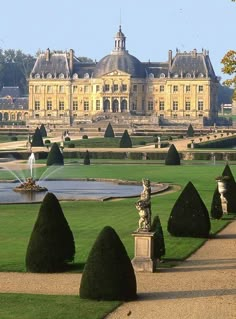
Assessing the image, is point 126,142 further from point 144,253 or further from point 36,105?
point 36,105

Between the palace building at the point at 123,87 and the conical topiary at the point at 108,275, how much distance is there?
9674 cm

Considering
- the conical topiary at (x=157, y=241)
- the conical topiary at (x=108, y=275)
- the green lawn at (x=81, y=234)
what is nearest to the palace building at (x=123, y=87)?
the green lawn at (x=81, y=234)

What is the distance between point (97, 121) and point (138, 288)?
90.3 meters

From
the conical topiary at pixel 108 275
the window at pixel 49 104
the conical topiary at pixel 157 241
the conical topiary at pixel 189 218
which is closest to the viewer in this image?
the conical topiary at pixel 108 275

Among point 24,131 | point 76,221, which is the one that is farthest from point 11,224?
point 24,131

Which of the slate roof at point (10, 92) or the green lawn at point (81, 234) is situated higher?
the slate roof at point (10, 92)

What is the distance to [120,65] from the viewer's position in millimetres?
112812

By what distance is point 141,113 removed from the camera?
367 ft

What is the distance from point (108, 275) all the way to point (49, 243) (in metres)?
2.45

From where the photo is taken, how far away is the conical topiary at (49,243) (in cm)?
1492

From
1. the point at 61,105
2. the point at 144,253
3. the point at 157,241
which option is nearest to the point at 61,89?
the point at 61,105

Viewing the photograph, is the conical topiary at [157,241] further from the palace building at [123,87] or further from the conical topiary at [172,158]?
the palace building at [123,87]

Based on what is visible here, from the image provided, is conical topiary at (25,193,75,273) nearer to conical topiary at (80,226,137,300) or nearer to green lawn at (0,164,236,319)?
green lawn at (0,164,236,319)

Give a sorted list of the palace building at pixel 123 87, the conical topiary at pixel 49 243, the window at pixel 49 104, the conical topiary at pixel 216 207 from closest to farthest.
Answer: the conical topiary at pixel 49 243
the conical topiary at pixel 216 207
the palace building at pixel 123 87
the window at pixel 49 104
